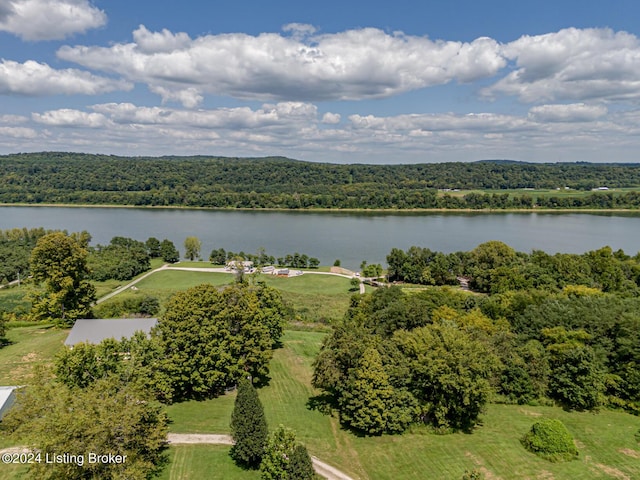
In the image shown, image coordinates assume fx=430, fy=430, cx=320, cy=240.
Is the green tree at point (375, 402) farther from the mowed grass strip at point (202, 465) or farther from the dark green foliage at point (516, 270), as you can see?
the dark green foliage at point (516, 270)

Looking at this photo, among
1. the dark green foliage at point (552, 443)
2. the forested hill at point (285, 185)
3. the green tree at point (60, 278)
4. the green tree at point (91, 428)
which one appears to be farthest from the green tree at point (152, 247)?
the dark green foliage at point (552, 443)

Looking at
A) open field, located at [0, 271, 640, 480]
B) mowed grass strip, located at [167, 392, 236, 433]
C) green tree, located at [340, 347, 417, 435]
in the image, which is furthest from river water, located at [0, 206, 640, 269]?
green tree, located at [340, 347, 417, 435]

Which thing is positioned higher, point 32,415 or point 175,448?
point 32,415

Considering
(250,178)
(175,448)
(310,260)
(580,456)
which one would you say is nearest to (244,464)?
(175,448)

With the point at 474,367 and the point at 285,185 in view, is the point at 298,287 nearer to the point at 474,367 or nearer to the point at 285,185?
the point at 474,367

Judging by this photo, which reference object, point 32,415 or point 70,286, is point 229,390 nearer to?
point 32,415

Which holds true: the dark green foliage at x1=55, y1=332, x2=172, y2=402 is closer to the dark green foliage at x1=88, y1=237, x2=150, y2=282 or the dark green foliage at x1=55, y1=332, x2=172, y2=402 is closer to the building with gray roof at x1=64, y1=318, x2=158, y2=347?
the building with gray roof at x1=64, y1=318, x2=158, y2=347

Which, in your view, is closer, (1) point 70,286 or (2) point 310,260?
(1) point 70,286
